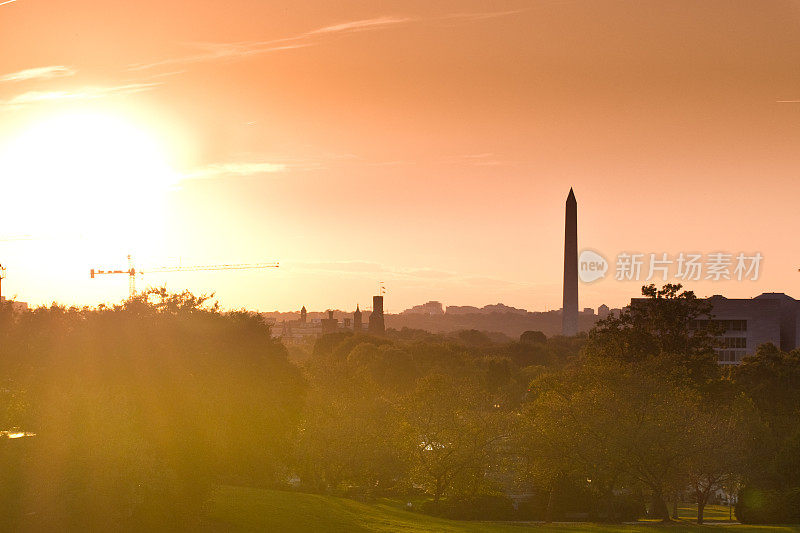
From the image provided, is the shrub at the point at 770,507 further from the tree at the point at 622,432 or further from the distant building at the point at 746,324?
the distant building at the point at 746,324

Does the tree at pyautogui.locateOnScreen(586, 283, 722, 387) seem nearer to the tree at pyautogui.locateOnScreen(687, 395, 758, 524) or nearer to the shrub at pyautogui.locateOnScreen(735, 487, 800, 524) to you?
the tree at pyautogui.locateOnScreen(687, 395, 758, 524)

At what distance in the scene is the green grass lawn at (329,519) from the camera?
4512 centimetres

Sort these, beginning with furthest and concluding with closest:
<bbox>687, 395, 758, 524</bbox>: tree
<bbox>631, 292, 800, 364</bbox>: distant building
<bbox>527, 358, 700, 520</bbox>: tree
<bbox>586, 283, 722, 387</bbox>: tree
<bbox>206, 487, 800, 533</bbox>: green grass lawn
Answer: <bbox>631, 292, 800, 364</bbox>: distant building
<bbox>586, 283, 722, 387</bbox>: tree
<bbox>687, 395, 758, 524</bbox>: tree
<bbox>527, 358, 700, 520</bbox>: tree
<bbox>206, 487, 800, 533</bbox>: green grass lawn

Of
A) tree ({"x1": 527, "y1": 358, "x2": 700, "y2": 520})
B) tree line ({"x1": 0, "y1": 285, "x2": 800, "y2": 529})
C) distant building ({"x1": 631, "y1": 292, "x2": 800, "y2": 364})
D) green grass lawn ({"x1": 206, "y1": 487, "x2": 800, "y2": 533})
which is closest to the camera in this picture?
tree line ({"x1": 0, "y1": 285, "x2": 800, "y2": 529})

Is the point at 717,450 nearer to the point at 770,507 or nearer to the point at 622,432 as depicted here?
the point at 770,507

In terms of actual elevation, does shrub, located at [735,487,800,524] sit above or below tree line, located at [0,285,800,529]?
below

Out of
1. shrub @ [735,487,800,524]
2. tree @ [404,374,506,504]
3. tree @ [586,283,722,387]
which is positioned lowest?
shrub @ [735,487,800,524]

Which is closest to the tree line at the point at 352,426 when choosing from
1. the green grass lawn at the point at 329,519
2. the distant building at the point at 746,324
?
the green grass lawn at the point at 329,519

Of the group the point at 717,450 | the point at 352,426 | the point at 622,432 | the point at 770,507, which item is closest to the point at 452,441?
the point at 352,426

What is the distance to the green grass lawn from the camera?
4512 cm

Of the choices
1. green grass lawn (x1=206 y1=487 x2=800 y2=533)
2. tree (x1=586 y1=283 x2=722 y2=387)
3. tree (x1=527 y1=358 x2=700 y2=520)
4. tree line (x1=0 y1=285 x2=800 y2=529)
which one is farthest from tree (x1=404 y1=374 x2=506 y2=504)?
tree (x1=586 y1=283 x2=722 y2=387)

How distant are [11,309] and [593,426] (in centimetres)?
4203

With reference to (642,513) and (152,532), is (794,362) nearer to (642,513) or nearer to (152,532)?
(642,513)

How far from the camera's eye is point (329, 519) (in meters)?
48.7
